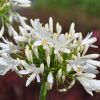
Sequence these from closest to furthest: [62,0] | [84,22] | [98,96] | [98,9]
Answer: [98,96]
[84,22]
[98,9]
[62,0]

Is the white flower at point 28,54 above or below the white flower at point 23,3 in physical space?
below

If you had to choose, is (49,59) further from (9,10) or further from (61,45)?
(9,10)

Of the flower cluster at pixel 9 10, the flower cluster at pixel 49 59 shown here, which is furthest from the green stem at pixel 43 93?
the flower cluster at pixel 9 10

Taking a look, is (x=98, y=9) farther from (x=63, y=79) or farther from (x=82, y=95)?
(x=63, y=79)

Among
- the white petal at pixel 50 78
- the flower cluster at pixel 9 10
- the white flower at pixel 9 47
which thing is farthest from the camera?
the flower cluster at pixel 9 10

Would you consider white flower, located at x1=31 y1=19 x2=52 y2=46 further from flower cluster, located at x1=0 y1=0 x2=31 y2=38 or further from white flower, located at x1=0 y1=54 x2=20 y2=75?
flower cluster, located at x1=0 y1=0 x2=31 y2=38

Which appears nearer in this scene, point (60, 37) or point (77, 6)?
point (60, 37)

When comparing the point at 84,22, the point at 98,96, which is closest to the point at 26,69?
the point at 98,96

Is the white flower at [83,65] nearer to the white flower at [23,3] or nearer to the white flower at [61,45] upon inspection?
the white flower at [61,45]

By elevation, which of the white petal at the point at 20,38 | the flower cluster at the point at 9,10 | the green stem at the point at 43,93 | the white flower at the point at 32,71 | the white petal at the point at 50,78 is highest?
the flower cluster at the point at 9,10

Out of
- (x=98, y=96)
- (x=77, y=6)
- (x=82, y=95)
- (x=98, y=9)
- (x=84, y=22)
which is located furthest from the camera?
(x=77, y=6)
